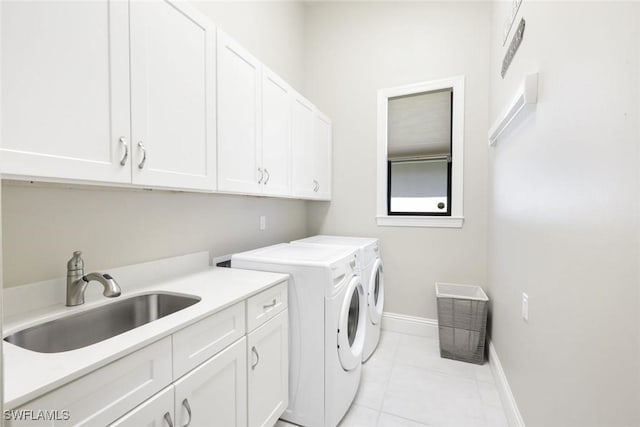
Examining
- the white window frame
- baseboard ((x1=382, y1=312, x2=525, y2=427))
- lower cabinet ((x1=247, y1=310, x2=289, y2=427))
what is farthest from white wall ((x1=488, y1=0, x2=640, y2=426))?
lower cabinet ((x1=247, y1=310, x2=289, y2=427))

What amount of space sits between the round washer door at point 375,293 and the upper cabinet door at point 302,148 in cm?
87

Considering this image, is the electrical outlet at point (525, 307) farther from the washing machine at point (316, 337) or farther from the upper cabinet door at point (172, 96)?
the upper cabinet door at point (172, 96)

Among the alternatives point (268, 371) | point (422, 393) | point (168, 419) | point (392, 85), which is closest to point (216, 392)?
point (168, 419)

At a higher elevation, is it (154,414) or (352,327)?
(154,414)

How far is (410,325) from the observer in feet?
9.18

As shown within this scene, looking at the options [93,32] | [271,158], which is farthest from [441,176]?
[93,32]

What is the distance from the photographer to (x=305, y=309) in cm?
157

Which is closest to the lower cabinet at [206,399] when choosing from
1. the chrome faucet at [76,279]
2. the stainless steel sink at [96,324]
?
the stainless steel sink at [96,324]

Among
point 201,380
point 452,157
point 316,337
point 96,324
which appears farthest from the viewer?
point 452,157

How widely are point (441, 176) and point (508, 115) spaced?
4.07ft

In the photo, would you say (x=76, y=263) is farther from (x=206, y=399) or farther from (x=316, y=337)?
(x=316, y=337)

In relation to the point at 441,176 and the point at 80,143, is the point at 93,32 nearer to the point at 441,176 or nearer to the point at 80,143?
the point at 80,143

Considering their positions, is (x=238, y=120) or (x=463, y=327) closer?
(x=238, y=120)

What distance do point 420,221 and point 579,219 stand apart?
1.83 meters
